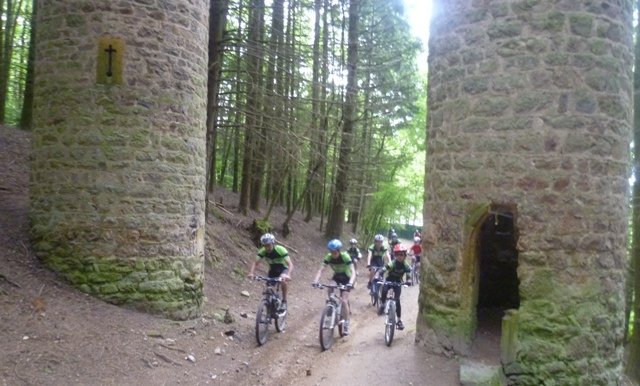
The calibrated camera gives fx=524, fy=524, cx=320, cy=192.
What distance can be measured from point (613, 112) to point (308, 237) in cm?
1506

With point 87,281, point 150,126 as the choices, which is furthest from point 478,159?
point 87,281

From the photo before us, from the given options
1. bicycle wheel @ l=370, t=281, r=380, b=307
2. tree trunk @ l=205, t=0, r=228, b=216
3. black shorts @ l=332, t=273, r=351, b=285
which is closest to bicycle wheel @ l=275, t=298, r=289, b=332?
black shorts @ l=332, t=273, r=351, b=285

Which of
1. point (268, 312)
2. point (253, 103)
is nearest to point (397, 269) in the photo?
point (268, 312)

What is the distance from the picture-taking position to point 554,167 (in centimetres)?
606

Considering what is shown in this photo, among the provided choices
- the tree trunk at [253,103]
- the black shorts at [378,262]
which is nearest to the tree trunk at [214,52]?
the tree trunk at [253,103]

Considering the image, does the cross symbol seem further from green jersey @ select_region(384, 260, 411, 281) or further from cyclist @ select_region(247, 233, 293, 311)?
green jersey @ select_region(384, 260, 411, 281)

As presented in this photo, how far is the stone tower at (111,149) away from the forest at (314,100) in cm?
409

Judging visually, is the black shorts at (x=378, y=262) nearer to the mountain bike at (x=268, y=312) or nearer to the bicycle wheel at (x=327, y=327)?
the mountain bike at (x=268, y=312)

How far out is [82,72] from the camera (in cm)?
809

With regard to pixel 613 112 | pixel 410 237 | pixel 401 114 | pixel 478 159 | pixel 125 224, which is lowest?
pixel 410 237

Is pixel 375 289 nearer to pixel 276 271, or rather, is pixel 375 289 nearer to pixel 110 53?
pixel 276 271

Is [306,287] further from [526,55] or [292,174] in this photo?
[526,55]

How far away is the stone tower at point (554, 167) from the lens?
5.99m

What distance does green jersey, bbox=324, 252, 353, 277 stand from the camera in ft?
31.0
